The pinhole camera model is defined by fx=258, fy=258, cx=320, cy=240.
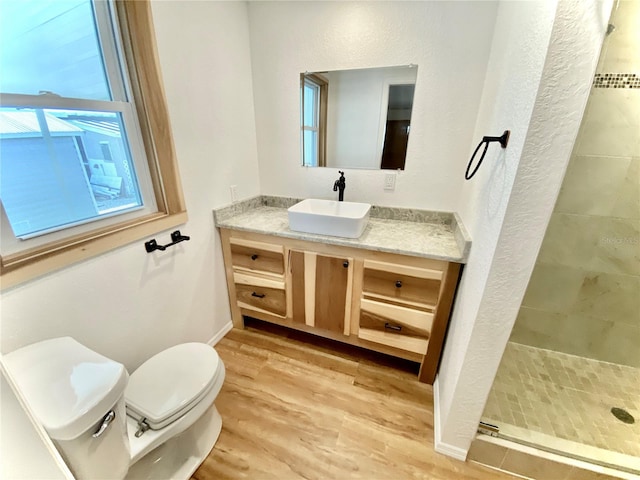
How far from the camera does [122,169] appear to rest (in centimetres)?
121

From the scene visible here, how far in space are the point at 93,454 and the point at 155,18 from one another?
1.66 meters

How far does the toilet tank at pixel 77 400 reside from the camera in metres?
0.64

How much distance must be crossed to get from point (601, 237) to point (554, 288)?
36cm

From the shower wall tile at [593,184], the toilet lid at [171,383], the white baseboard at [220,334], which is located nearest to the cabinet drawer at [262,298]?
the white baseboard at [220,334]

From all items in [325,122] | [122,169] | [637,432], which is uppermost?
[325,122]

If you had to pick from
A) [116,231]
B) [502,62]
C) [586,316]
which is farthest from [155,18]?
[586,316]

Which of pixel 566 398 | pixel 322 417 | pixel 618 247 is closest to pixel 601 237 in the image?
pixel 618 247

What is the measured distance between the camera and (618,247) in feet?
4.61

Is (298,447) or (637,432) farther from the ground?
(637,432)

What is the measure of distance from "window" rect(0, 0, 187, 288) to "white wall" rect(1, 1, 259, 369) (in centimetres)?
9

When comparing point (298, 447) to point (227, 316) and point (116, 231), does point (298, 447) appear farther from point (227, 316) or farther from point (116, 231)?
point (116, 231)

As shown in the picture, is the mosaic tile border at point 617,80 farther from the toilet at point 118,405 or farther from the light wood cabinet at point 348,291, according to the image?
the toilet at point 118,405

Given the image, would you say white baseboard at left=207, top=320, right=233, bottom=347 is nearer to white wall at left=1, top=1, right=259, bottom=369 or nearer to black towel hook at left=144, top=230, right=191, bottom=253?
white wall at left=1, top=1, right=259, bottom=369

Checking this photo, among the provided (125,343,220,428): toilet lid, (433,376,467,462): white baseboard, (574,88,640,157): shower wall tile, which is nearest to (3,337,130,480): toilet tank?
(125,343,220,428): toilet lid
